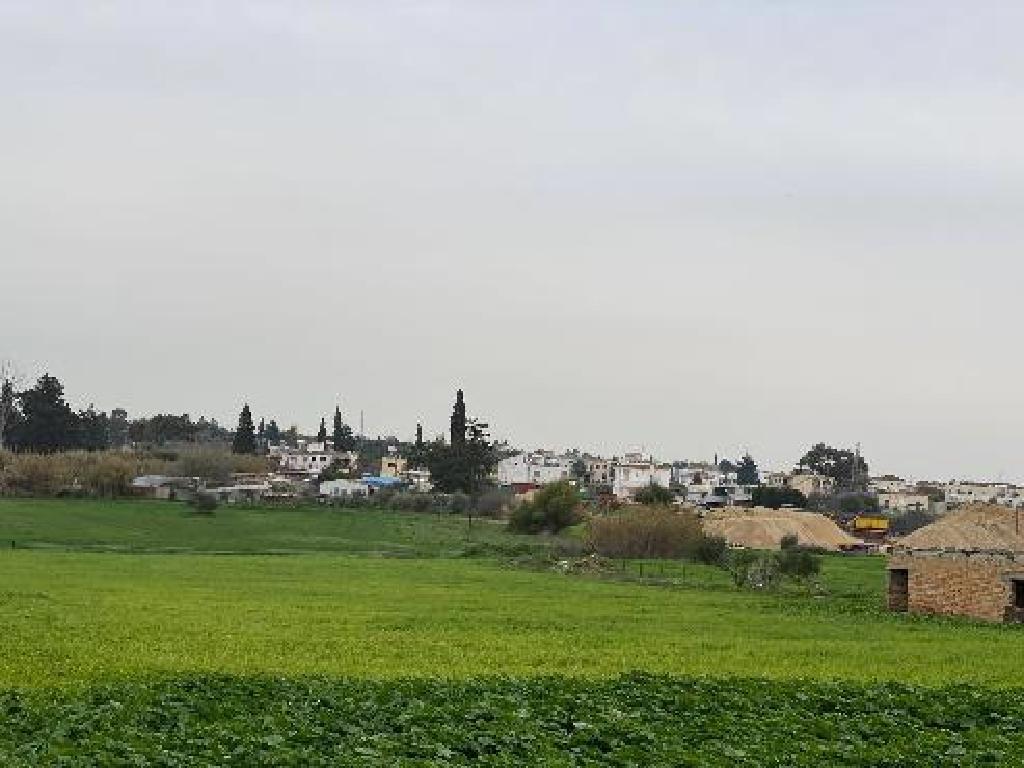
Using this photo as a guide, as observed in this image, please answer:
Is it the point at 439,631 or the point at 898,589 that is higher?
the point at 898,589

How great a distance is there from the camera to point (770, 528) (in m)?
116

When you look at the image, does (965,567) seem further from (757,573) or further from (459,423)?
(459,423)

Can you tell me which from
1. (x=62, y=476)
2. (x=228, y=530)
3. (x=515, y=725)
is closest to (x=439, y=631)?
(x=515, y=725)

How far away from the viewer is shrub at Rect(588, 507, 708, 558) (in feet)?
312

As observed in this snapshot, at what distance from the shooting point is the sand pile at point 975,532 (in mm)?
51812

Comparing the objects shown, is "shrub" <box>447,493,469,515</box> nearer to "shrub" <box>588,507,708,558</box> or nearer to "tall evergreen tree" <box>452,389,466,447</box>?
"tall evergreen tree" <box>452,389,466,447</box>

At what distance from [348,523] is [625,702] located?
9595 centimetres

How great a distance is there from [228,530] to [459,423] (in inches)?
2499

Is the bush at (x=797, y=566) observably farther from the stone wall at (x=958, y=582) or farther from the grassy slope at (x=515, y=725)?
the grassy slope at (x=515, y=725)

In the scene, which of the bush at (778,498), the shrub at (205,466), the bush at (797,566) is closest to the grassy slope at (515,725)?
the bush at (797,566)

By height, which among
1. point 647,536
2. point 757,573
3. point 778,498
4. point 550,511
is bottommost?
point 757,573

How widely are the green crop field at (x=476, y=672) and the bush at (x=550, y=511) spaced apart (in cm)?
4904

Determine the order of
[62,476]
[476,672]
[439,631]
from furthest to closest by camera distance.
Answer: [62,476] → [439,631] → [476,672]

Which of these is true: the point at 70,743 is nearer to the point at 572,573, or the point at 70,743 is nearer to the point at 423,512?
the point at 572,573
